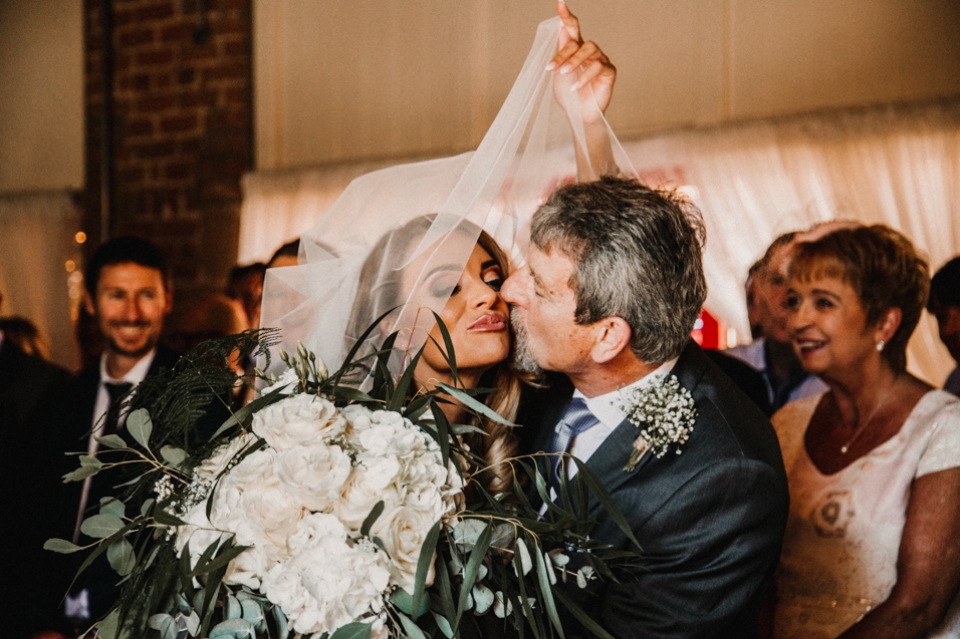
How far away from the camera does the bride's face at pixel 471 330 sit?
1.94m

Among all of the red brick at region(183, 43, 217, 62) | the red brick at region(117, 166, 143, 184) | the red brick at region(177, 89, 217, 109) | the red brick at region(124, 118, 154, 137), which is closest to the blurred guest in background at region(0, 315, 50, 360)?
the red brick at region(117, 166, 143, 184)

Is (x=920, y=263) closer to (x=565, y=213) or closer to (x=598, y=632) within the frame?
(x=565, y=213)

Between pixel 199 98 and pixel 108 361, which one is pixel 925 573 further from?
pixel 199 98

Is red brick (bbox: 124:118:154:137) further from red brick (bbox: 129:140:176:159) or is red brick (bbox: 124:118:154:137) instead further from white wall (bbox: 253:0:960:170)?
white wall (bbox: 253:0:960:170)

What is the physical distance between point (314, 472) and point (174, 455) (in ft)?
1.19

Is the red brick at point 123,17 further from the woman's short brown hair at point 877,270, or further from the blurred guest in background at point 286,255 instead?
the woman's short brown hair at point 877,270

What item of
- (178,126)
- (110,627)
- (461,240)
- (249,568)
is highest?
(178,126)

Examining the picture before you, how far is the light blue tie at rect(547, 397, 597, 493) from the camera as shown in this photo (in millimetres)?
1897

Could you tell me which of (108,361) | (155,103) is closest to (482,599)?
(108,361)

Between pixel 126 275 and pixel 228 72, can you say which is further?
pixel 228 72

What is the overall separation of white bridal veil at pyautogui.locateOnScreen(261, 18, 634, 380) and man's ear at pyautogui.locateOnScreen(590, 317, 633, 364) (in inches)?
12.4

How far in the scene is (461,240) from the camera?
5.97 feet

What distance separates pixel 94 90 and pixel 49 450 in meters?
3.34

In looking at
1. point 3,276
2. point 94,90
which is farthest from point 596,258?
point 3,276
